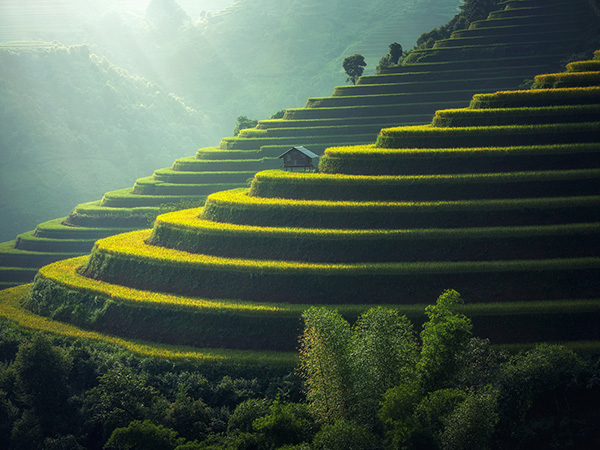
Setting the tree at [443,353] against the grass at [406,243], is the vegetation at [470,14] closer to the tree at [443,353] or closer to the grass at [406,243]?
the grass at [406,243]

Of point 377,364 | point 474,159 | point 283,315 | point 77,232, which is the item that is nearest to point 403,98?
point 474,159

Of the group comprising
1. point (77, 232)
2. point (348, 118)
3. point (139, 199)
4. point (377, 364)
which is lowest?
point (377, 364)

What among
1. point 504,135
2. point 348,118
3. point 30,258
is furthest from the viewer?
point 348,118

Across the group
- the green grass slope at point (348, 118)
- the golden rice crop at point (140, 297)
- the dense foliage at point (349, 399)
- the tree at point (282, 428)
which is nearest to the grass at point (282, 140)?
the green grass slope at point (348, 118)

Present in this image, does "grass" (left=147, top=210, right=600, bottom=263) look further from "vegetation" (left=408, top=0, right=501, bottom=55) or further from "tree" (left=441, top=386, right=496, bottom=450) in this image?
"vegetation" (left=408, top=0, right=501, bottom=55)

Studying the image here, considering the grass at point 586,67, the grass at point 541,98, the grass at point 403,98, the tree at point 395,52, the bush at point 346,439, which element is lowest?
the bush at point 346,439

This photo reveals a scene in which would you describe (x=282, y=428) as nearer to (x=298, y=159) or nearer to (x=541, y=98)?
(x=298, y=159)
